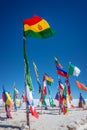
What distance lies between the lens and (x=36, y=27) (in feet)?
70.8

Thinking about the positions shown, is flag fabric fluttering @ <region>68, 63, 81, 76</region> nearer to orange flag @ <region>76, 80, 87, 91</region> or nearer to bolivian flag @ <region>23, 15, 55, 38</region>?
orange flag @ <region>76, 80, 87, 91</region>

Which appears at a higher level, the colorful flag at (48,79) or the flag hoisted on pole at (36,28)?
the flag hoisted on pole at (36,28)

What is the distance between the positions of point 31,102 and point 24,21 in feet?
20.0

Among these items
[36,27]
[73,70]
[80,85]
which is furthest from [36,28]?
[80,85]

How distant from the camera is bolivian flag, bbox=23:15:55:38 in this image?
2141 cm

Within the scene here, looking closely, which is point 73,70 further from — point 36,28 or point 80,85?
point 36,28

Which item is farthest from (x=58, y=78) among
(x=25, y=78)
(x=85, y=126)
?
(x=25, y=78)

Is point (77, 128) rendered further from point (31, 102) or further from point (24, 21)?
point (24, 21)

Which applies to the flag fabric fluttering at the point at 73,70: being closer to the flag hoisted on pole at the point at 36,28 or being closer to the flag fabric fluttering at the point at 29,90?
the flag hoisted on pole at the point at 36,28

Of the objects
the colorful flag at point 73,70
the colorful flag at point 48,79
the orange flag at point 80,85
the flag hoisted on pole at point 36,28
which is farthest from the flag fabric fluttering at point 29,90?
the colorful flag at point 48,79

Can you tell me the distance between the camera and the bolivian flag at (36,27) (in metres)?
21.4

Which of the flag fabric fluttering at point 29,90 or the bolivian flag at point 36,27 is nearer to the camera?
the flag fabric fluttering at point 29,90

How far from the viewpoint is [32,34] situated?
70.3 feet

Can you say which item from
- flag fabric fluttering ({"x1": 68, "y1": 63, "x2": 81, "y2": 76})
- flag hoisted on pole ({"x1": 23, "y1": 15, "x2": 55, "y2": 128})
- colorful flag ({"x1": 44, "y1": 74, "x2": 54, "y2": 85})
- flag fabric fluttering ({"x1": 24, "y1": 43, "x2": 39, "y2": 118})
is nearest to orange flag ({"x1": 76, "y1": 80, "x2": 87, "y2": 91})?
colorful flag ({"x1": 44, "y1": 74, "x2": 54, "y2": 85})
